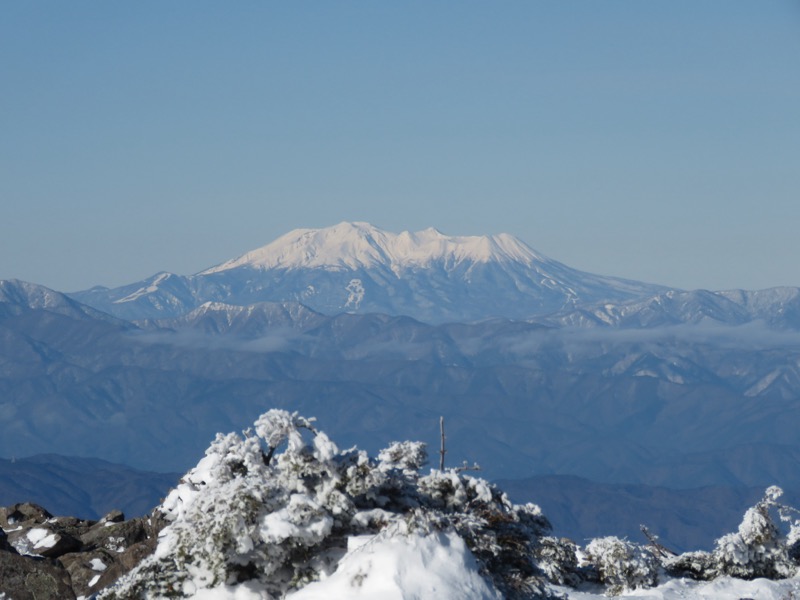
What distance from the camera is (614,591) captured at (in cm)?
2066

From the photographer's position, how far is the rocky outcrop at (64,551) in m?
16.8

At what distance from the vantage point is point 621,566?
826 inches

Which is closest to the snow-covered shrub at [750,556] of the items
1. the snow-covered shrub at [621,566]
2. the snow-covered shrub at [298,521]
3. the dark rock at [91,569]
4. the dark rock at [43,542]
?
the snow-covered shrub at [621,566]

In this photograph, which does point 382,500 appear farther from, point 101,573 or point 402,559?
point 101,573

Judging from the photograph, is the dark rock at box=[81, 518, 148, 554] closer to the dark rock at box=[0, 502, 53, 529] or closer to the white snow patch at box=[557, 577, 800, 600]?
the dark rock at box=[0, 502, 53, 529]

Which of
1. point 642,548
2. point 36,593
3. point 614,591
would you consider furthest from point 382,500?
point 642,548

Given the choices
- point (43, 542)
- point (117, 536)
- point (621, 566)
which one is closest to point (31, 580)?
point (117, 536)

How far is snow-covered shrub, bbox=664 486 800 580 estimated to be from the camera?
2275cm

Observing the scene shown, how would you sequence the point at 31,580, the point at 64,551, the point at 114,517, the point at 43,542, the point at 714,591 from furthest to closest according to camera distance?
the point at 114,517 → the point at 43,542 → the point at 64,551 → the point at 714,591 → the point at 31,580

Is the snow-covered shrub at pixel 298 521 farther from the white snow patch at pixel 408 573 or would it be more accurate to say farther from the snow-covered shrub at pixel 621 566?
the snow-covered shrub at pixel 621 566

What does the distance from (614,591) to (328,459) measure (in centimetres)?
920

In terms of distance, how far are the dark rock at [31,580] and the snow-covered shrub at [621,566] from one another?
8.91 meters

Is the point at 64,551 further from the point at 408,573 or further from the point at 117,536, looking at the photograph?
the point at 408,573

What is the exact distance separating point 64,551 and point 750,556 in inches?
507
